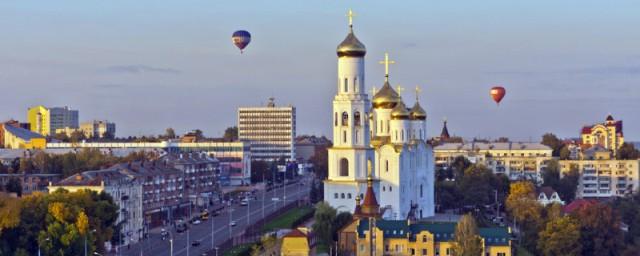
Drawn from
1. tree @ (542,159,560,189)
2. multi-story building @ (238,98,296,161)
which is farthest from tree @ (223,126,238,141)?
tree @ (542,159,560,189)

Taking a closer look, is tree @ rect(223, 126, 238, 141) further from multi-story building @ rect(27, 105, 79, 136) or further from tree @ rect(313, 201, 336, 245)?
tree @ rect(313, 201, 336, 245)

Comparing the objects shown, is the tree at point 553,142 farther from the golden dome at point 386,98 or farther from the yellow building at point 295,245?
the yellow building at point 295,245

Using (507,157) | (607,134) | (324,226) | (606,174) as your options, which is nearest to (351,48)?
(324,226)

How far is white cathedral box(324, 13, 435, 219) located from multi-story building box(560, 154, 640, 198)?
29.6 meters

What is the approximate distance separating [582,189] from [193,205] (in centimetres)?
3269

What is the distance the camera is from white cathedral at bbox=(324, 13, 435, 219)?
209 feet

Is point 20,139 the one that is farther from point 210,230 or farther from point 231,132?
point 210,230

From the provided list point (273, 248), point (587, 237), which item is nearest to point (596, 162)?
point (587, 237)

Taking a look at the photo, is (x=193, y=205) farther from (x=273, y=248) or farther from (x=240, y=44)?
(x=273, y=248)

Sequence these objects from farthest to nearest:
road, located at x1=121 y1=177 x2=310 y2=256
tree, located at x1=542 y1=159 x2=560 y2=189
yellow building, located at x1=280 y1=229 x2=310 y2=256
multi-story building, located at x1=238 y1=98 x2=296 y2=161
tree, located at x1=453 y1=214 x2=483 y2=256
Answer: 1. multi-story building, located at x1=238 y1=98 x2=296 y2=161
2. tree, located at x1=542 y1=159 x2=560 y2=189
3. road, located at x1=121 y1=177 x2=310 y2=256
4. tree, located at x1=453 y1=214 x2=483 y2=256
5. yellow building, located at x1=280 y1=229 x2=310 y2=256

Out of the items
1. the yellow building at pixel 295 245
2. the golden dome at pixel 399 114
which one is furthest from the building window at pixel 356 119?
the yellow building at pixel 295 245

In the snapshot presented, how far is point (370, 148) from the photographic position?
64.0 m

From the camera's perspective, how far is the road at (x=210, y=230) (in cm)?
5469

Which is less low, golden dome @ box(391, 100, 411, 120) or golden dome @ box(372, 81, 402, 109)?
golden dome @ box(372, 81, 402, 109)
